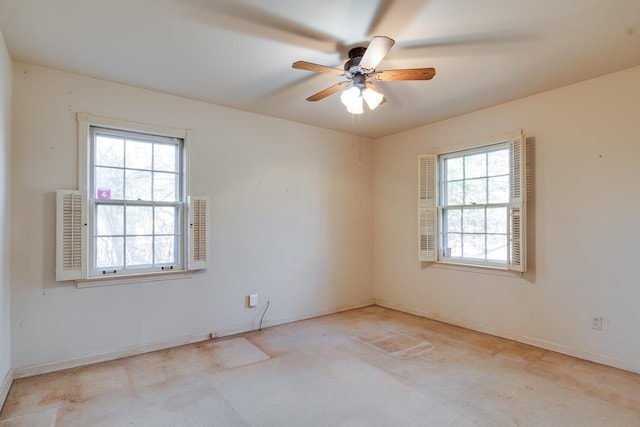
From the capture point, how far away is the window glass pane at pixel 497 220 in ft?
12.6

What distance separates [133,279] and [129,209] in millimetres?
683

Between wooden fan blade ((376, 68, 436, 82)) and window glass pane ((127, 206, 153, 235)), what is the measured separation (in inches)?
101

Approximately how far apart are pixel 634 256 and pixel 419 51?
255 cm

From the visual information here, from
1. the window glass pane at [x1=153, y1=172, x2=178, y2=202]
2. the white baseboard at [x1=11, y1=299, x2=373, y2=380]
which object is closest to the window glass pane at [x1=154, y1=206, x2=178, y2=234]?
the window glass pane at [x1=153, y1=172, x2=178, y2=202]

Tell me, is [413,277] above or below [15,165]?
below

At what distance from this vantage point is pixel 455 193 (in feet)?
14.4

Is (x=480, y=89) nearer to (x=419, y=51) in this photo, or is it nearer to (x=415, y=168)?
(x=419, y=51)

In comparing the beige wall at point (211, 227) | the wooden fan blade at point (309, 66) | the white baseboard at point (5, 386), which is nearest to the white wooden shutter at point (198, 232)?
the beige wall at point (211, 227)

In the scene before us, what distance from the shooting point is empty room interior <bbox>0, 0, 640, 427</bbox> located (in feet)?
7.73

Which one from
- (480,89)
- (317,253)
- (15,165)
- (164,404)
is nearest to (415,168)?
(480,89)

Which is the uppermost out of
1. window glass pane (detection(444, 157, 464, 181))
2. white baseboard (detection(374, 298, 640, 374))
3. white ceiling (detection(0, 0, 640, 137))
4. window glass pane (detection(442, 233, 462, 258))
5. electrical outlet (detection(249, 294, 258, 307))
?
white ceiling (detection(0, 0, 640, 137))

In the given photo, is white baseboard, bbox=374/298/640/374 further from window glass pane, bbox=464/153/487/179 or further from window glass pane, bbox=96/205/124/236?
window glass pane, bbox=96/205/124/236

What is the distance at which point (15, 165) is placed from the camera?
286 cm

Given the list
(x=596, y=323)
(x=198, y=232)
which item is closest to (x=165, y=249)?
(x=198, y=232)
